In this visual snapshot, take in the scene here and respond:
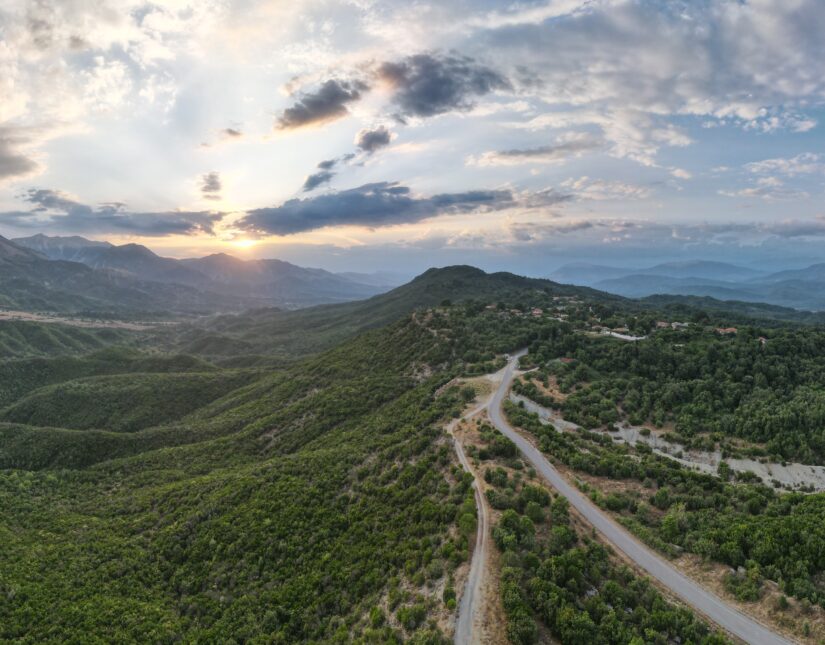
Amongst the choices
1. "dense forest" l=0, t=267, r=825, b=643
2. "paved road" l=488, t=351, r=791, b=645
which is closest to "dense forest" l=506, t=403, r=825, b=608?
"dense forest" l=0, t=267, r=825, b=643

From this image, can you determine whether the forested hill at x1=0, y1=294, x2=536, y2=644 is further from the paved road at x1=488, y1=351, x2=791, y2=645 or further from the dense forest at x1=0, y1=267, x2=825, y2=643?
the paved road at x1=488, y1=351, x2=791, y2=645

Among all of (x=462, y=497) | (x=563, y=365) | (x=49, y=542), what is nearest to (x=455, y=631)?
(x=462, y=497)

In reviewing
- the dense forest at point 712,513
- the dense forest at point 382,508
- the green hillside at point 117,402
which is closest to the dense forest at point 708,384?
the dense forest at point 382,508

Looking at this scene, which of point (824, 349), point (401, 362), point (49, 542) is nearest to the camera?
point (49, 542)

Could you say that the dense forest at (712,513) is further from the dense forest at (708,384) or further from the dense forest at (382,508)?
the dense forest at (708,384)

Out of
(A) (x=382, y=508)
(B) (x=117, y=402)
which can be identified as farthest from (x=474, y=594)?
(B) (x=117, y=402)

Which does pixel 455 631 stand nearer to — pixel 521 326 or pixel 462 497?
pixel 462 497

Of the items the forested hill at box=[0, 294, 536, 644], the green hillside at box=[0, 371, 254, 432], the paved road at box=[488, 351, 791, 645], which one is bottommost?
the green hillside at box=[0, 371, 254, 432]

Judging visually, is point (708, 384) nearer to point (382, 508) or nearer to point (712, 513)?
point (712, 513)

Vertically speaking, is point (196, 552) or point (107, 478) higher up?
point (196, 552)
